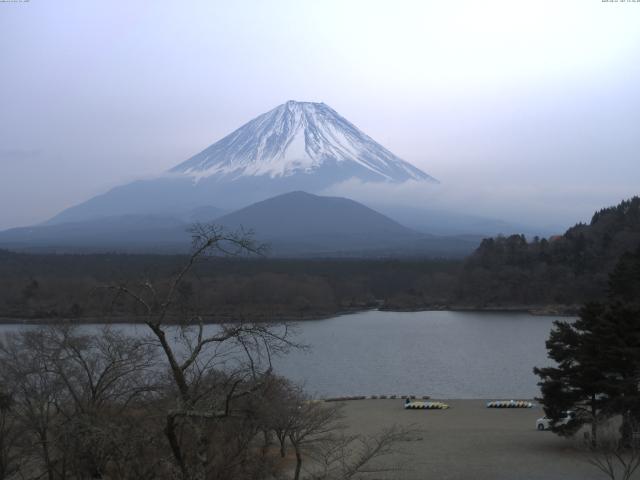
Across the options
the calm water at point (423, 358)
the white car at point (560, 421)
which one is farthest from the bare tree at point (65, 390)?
the white car at point (560, 421)

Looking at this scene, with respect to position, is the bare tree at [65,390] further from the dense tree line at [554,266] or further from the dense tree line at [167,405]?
the dense tree line at [554,266]

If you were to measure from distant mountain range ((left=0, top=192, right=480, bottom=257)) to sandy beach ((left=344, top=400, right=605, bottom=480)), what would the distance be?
235 feet

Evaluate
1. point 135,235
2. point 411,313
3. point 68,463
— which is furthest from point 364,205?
point 68,463

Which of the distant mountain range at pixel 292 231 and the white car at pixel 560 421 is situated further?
the distant mountain range at pixel 292 231

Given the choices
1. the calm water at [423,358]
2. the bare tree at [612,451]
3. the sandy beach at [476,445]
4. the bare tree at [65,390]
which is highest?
the bare tree at [65,390]

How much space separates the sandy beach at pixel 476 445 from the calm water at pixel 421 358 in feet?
9.24

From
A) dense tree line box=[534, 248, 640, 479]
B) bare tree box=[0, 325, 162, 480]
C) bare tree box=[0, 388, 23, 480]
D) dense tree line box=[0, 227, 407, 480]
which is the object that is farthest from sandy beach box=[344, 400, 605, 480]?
bare tree box=[0, 388, 23, 480]

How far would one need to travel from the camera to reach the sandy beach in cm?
1022

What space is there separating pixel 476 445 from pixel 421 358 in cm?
1234

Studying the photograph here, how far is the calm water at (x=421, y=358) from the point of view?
64.3 feet

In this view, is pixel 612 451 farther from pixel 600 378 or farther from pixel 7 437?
pixel 7 437

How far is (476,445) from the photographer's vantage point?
39.8 feet

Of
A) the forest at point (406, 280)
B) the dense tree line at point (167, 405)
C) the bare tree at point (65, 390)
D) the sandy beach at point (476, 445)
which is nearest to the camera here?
the dense tree line at point (167, 405)

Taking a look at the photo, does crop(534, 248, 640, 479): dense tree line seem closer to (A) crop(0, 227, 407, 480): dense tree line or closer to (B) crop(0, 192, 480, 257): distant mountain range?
(A) crop(0, 227, 407, 480): dense tree line
